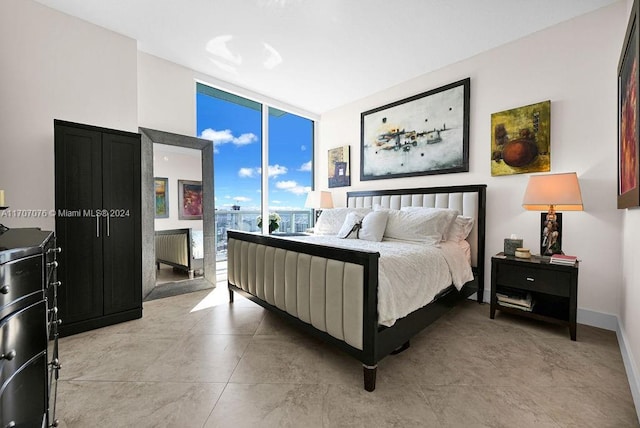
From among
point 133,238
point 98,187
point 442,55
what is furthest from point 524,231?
point 98,187

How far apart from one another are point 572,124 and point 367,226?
7.11 ft

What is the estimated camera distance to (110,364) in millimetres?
1859

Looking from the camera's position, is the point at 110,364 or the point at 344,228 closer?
the point at 110,364

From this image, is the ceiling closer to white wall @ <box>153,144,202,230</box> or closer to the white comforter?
white wall @ <box>153,144,202,230</box>

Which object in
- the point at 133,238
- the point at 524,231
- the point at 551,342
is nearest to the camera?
the point at 551,342

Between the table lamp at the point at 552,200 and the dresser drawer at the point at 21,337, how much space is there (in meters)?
3.34

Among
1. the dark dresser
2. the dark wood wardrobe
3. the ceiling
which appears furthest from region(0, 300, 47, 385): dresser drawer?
the ceiling

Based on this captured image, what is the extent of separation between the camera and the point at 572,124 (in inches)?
99.6

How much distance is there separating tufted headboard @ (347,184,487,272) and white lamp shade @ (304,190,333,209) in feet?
3.68

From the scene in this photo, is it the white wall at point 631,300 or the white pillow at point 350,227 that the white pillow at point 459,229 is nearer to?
the white pillow at point 350,227

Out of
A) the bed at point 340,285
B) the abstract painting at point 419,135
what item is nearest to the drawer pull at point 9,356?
the bed at point 340,285

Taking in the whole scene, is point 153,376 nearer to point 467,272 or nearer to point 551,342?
point 467,272

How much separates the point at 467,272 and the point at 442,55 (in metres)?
2.51

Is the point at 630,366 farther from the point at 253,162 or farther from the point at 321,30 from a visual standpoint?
the point at 253,162
